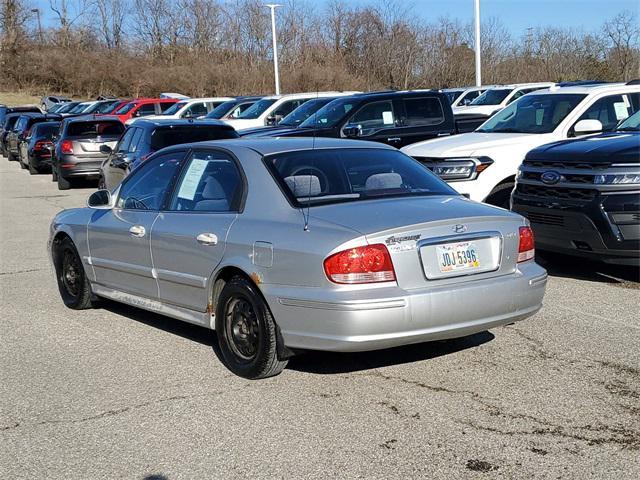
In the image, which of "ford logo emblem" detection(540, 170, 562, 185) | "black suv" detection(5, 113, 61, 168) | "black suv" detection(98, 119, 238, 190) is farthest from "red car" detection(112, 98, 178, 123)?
"ford logo emblem" detection(540, 170, 562, 185)

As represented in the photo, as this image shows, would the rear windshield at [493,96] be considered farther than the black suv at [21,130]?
Answer: No

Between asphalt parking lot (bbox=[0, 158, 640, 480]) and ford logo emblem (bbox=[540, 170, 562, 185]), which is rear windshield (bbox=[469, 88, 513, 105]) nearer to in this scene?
ford logo emblem (bbox=[540, 170, 562, 185])

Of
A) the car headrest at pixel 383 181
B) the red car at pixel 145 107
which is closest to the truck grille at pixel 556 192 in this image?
the car headrest at pixel 383 181

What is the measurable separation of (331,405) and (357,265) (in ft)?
2.69

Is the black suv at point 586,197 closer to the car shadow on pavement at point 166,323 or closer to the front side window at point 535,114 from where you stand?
the front side window at point 535,114

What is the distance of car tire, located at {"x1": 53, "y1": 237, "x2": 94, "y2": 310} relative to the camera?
7680 millimetres

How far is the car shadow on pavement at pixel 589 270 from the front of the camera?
27.3ft

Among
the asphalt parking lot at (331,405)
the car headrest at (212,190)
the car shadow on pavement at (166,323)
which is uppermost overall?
the car headrest at (212,190)

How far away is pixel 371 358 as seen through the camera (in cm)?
596

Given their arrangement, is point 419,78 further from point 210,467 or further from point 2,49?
point 210,467

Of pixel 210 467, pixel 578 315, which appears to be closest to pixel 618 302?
pixel 578 315

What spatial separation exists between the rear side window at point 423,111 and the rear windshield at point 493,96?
38.6 feet

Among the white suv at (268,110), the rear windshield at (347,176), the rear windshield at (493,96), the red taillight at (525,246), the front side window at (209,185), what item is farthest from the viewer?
the rear windshield at (493,96)

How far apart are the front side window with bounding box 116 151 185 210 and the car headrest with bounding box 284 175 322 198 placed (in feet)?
3.91
